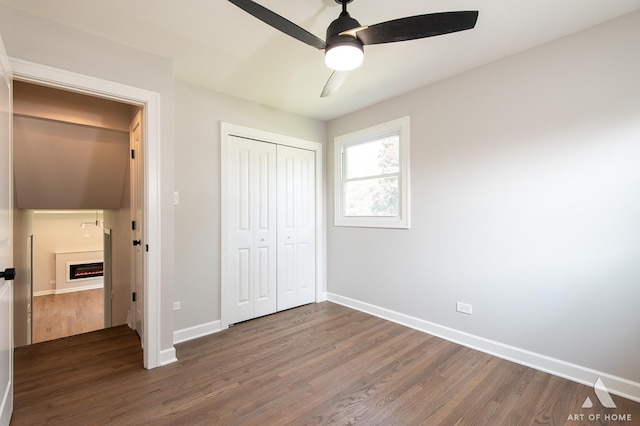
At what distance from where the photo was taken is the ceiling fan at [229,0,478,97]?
1373mm

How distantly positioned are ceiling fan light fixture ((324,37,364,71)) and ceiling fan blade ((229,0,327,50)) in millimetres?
89

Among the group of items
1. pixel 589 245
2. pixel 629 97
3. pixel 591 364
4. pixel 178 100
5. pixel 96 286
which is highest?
pixel 178 100

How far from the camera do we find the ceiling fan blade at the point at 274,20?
1.32m

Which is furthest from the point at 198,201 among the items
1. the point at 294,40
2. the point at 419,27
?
the point at 419,27

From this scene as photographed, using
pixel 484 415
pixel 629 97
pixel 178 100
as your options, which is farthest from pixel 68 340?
pixel 629 97

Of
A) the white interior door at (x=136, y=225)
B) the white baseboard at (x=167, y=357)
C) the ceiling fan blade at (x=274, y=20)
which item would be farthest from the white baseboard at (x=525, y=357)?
the ceiling fan blade at (x=274, y=20)

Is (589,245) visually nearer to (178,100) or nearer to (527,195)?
(527,195)

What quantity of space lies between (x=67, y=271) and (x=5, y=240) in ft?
22.2

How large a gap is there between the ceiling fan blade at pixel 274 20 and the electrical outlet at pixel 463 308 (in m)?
2.51

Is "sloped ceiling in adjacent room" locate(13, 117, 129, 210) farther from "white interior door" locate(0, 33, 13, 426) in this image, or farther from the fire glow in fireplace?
the fire glow in fireplace

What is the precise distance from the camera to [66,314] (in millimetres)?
5504

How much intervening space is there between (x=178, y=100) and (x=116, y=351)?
2.44 m

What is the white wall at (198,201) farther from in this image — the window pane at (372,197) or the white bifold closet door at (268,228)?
the window pane at (372,197)

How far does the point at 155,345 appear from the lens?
228 cm
